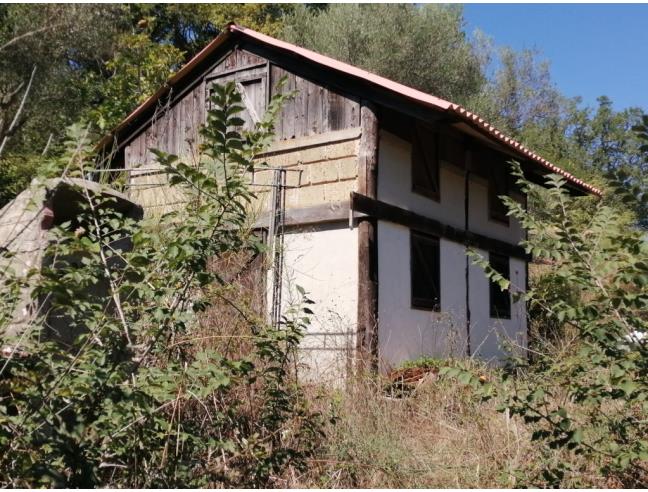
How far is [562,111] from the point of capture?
31.7 m

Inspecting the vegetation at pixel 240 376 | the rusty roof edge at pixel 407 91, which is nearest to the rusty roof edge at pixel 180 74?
the rusty roof edge at pixel 407 91

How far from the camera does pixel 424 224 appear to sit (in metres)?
11.1

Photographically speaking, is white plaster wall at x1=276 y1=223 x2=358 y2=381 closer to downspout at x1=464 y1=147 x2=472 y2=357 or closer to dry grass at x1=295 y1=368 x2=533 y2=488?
dry grass at x1=295 y1=368 x2=533 y2=488

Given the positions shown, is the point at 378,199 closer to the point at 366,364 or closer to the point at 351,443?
the point at 366,364

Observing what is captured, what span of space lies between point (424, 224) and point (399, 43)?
40.6 feet

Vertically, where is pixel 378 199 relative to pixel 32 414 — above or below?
above

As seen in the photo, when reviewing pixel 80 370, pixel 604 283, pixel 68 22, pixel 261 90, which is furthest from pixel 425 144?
pixel 68 22

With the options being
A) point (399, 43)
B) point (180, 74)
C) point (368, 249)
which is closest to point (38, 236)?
point (368, 249)

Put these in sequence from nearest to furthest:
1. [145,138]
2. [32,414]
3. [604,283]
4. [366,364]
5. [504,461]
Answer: [32,414], [604,283], [504,461], [366,364], [145,138]

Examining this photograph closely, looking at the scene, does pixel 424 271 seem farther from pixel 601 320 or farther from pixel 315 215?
pixel 601 320

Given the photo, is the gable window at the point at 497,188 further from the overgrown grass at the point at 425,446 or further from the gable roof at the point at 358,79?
the overgrown grass at the point at 425,446

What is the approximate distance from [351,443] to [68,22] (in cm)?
1684

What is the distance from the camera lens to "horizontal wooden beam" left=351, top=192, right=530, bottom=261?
384 inches

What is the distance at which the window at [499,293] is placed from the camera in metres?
13.4
